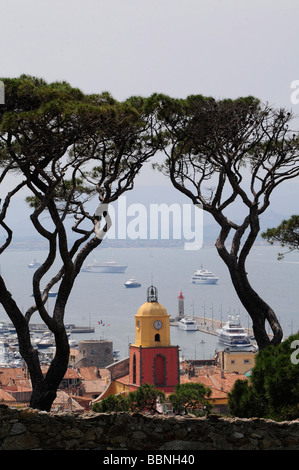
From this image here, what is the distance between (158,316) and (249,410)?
26633mm

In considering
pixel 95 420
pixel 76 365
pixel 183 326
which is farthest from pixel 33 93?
pixel 183 326

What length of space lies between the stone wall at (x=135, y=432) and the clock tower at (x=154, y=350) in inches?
1163

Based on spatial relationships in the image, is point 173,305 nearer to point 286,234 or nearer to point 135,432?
point 286,234

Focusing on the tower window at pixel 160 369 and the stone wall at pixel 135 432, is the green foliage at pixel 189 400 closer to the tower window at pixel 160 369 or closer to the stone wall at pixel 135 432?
the stone wall at pixel 135 432

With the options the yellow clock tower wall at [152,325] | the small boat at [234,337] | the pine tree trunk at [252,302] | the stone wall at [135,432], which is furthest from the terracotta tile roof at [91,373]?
the stone wall at [135,432]

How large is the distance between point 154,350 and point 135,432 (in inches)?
1202

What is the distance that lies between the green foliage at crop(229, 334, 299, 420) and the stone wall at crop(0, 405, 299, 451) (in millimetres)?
2098

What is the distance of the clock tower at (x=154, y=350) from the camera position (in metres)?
36.6

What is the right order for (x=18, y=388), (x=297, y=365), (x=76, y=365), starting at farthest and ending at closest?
(x=76, y=365) → (x=18, y=388) → (x=297, y=365)

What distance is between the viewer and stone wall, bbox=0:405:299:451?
6.52 m

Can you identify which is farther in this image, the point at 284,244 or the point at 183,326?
the point at 183,326

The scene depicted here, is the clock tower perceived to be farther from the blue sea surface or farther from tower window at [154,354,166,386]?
the blue sea surface

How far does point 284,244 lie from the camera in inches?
643

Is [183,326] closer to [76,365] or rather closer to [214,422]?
[76,365]
